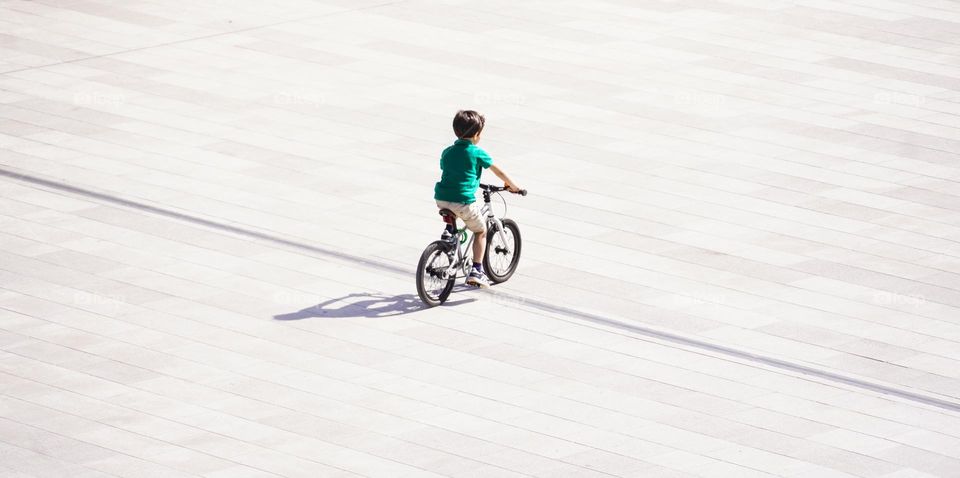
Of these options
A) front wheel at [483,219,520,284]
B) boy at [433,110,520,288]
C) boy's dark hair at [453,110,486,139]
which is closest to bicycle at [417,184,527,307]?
front wheel at [483,219,520,284]

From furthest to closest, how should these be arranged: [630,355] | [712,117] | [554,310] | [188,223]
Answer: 1. [712,117]
2. [188,223]
3. [554,310]
4. [630,355]

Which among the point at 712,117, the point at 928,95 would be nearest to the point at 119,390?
the point at 712,117

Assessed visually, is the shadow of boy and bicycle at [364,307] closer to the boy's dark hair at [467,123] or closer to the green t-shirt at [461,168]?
the green t-shirt at [461,168]

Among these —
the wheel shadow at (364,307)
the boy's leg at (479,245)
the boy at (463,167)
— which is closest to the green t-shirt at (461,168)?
the boy at (463,167)

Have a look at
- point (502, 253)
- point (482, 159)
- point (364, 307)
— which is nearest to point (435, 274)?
point (364, 307)

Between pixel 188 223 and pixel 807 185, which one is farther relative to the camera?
pixel 807 185

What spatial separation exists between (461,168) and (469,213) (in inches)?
15.8

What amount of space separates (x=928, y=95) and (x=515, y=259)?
8.25 metres

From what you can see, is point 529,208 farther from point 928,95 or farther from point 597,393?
point 928,95

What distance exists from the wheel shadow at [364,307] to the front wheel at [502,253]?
14.2 inches

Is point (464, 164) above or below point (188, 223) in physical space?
above

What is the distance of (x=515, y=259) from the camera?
1249 centimetres

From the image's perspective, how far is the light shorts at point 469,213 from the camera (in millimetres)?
11742

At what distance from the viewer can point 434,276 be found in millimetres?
11734
